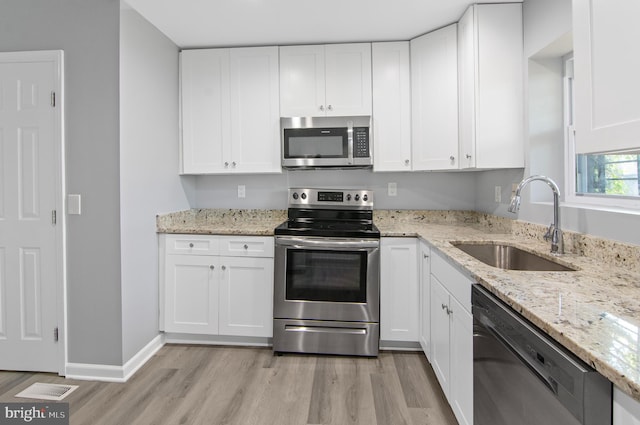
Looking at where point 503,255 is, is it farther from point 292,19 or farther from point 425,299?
point 292,19

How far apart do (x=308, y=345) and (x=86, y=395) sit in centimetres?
138

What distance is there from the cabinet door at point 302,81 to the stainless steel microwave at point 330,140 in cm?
11

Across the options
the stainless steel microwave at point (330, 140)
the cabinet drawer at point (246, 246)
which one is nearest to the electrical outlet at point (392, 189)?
the stainless steel microwave at point (330, 140)

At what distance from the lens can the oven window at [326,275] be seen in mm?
2395

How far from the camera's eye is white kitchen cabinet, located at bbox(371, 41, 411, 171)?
2.71 meters

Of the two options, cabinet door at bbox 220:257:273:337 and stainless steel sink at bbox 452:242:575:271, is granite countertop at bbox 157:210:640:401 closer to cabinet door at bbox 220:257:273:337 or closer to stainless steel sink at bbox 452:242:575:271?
stainless steel sink at bbox 452:242:575:271

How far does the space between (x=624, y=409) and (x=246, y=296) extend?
223cm

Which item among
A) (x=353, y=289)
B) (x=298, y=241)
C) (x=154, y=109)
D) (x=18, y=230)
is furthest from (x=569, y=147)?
(x=18, y=230)

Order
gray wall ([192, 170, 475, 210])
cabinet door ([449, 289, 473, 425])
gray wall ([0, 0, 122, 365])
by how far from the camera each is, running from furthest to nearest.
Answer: gray wall ([192, 170, 475, 210])
gray wall ([0, 0, 122, 365])
cabinet door ([449, 289, 473, 425])

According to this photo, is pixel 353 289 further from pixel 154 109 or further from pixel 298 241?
pixel 154 109

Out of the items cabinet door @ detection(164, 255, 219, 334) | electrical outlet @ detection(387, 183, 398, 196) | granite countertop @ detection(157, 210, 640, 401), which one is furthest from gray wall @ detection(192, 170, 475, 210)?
cabinet door @ detection(164, 255, 219, 334)

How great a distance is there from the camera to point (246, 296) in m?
2.54

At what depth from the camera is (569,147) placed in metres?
2.00

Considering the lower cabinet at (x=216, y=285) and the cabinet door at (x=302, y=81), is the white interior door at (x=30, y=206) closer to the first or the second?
the lower cabinet at (x=216, y=285)
